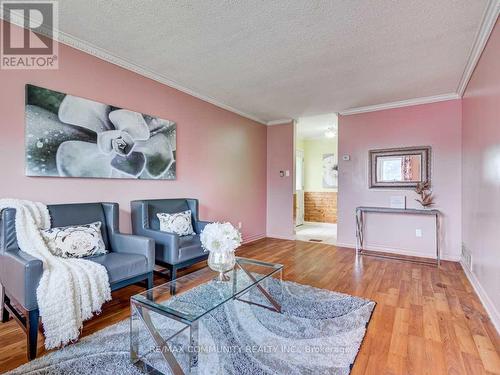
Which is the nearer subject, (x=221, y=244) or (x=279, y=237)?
(x=221, y=244)

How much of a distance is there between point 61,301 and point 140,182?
1.64 metres

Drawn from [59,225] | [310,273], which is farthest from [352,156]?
[59,225]

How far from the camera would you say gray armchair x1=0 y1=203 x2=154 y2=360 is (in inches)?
62.2

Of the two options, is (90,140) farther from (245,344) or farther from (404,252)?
(404,252)

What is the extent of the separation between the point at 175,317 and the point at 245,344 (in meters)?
0.65

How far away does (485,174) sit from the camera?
2.40 meters

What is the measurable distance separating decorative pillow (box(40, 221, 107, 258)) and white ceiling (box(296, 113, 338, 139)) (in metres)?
4.18

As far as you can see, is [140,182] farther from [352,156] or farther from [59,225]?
[352,156]

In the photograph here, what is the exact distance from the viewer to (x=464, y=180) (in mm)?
3480

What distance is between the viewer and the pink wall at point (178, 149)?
215 cm

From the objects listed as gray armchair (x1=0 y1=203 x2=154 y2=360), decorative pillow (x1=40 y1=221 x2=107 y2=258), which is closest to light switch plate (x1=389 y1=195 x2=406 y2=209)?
gray armchair (x1=0 y1=203 x2=154 y2=360)

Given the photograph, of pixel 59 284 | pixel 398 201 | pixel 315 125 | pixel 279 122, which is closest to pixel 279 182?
pixel 279 122

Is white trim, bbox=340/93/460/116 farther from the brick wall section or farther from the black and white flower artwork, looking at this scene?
the black and white flower artwork

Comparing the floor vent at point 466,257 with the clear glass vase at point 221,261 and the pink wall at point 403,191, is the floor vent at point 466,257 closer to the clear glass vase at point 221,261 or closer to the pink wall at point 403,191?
the pink wall at point 403,191
